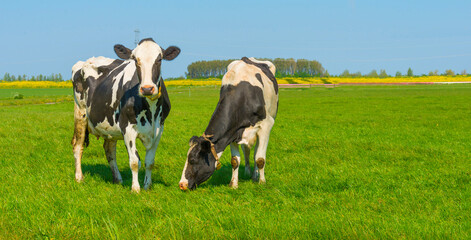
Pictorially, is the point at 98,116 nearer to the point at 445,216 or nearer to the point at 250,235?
the point at 250,235

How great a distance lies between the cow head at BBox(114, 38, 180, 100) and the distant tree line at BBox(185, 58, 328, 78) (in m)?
141

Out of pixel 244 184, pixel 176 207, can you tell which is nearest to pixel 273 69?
pixel 244 184

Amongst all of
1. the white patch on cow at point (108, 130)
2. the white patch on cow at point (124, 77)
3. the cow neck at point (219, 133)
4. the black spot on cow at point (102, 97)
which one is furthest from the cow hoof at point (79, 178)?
the cow neck at point (219, 133)

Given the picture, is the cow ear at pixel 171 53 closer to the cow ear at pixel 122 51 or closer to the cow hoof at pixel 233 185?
the cow ear at pixel 122 51

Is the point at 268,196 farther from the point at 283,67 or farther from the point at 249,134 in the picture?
the point at 283,67

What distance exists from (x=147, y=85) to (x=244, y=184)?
2557mm

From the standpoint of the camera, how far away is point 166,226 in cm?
491

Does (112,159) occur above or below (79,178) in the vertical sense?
above

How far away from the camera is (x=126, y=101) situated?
6.91 m

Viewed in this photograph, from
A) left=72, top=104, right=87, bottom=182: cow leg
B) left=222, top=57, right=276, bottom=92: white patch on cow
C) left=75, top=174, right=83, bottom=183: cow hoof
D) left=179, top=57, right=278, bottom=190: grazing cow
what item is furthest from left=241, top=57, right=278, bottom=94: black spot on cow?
left=75, top=174, right=83, bottom=183: cow hoof

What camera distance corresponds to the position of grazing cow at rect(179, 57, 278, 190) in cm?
690

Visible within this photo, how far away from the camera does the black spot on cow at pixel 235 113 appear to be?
705cm

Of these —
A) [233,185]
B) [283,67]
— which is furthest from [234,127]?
[283,67]

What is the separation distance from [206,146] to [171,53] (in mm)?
1632
